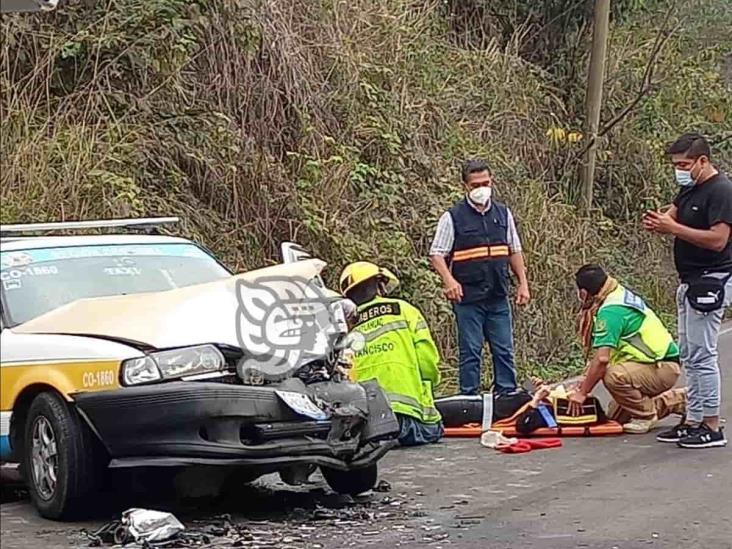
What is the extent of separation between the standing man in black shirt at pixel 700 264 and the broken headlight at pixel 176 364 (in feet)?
11.8

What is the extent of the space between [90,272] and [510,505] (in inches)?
126

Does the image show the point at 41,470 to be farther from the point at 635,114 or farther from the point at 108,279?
the point at 635,114

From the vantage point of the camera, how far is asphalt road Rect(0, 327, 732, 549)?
550 centimetres

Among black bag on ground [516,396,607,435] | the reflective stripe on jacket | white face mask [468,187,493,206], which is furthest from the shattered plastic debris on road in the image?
white face mask [468,187,493,206]

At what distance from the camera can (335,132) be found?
1312 cm

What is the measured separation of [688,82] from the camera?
21.0m

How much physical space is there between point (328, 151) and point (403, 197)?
1063mm

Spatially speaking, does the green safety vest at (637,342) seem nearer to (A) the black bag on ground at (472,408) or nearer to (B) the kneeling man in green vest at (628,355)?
(B) the kneeling man in green vest at (628,355)

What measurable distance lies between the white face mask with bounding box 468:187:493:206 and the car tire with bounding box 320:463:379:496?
3.08 m

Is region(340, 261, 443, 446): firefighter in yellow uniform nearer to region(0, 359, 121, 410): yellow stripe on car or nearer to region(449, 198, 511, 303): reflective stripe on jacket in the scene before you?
region(449, 198, 511, 303): reflective stripe on jacket

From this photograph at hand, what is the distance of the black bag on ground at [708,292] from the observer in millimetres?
7598

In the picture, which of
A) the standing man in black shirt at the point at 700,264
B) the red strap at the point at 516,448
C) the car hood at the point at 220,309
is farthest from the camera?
the red strap at the point at 516,448

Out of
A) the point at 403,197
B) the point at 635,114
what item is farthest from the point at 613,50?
the point at 403,197

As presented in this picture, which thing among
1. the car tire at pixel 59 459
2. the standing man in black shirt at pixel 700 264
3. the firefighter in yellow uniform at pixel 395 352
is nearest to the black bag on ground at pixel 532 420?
the firefighter in yellow uniform at pixel 395 352
